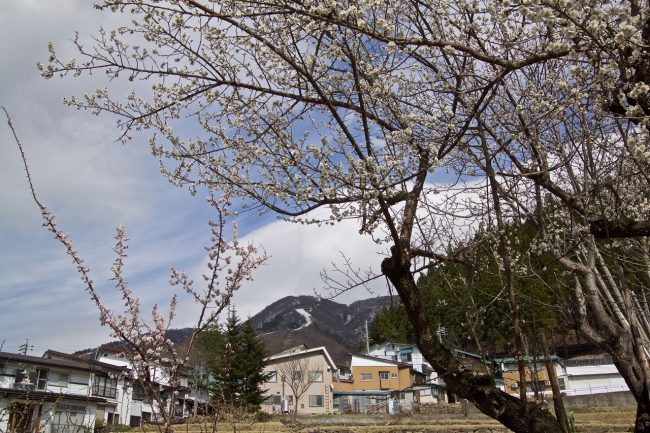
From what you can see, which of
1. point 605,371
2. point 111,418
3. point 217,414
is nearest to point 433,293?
point 217,414

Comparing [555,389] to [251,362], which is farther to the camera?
[251,362]

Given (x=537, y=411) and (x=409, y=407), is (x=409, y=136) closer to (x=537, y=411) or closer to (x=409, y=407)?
(x=537, y=411)

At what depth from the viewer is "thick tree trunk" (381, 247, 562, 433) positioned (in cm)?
371

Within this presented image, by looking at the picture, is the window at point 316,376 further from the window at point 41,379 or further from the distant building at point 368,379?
the window at point 41,379

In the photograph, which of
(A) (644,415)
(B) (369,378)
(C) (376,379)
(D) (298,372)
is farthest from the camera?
(B) (369,378)

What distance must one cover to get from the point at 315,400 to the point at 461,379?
3691 centimetres

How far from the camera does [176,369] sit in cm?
322

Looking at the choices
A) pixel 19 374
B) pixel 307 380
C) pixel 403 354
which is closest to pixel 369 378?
pixel 307 380

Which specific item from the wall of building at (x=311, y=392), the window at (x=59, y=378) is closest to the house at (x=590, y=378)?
the wall of building at (x=311, y=392)

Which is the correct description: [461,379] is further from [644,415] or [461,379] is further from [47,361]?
[47,361]

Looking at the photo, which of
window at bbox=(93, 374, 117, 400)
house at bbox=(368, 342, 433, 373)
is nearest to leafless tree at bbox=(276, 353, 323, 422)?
house at bbox=(368, 342, 433, 373)

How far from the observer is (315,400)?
3853 centimetres

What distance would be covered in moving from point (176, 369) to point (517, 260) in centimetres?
434

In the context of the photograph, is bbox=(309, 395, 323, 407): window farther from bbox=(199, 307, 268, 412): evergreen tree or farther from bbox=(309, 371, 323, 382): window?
bbox=(199, 307, 268, 412): evergreen tree
